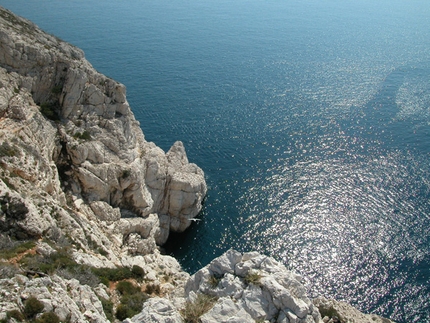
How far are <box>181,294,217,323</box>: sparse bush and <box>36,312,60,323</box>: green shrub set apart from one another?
9.87 meters

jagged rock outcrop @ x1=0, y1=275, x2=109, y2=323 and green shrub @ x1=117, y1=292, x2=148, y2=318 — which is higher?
jagged rock outcrop @ x1=0, y1=275, x2=109, y2=323

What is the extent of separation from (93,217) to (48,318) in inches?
1226

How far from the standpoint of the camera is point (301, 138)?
96.9 m

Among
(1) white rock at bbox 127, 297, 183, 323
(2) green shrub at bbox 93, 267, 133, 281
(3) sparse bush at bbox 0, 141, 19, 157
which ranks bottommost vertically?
(2) green shrub at bbox 93, 267, 133, 281

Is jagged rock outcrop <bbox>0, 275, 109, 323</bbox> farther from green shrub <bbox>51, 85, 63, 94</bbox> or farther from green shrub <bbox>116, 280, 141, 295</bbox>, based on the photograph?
green shrub <bbox>51, 85, 63, 94</bbox>

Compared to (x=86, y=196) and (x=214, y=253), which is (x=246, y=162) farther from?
(x=86, y=196)

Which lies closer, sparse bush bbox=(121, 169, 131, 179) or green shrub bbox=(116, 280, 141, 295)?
green shrub bbox=(116, 280, 141, 295)

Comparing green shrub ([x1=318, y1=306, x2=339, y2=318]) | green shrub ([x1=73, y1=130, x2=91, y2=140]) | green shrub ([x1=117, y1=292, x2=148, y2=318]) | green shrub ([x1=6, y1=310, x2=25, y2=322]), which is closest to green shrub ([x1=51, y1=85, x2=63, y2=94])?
green shrub ([x1=73, y1=130, x2=91, y2=140])

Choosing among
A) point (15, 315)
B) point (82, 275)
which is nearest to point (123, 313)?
point (82, 275)

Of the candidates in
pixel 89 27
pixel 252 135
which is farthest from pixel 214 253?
pixel 89 27

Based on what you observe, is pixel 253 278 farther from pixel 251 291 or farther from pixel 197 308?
pixel 197 308

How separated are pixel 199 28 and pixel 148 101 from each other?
9169 centimetres

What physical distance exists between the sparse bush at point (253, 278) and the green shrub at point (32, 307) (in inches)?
642

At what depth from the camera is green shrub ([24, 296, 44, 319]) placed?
2447 centimetres
